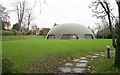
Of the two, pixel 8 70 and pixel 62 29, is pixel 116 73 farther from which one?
pixel 62 29

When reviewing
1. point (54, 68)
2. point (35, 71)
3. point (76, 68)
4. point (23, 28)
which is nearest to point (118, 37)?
point (76, 68)

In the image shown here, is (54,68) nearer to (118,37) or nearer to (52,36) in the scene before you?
(118,37)

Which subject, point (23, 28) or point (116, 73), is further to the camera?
point (23, 28)

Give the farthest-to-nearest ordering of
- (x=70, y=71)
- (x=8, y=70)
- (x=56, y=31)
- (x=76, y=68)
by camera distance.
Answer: (x=56, y=31) → (x=76, y=68) → (x=70, y=71) → (x=8, y=70)

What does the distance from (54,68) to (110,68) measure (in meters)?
2.61

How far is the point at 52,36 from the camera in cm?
6334

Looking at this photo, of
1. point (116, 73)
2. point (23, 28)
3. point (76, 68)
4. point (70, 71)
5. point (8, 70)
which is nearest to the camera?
point (8, 70)

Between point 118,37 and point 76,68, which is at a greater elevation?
point 118,37

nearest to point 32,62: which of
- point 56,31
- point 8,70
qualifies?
point 8,70

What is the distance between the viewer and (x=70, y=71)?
10656 mm

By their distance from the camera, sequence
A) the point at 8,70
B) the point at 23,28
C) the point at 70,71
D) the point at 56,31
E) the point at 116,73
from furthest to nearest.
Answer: the point at 23,28, the point at 56,31, the point at 70,71, the point at 116,73, the point at 8,70

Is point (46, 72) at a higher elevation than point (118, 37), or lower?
lower

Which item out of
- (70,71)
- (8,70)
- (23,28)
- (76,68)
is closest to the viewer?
(8,70)

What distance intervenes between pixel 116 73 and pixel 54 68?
9.63ft
